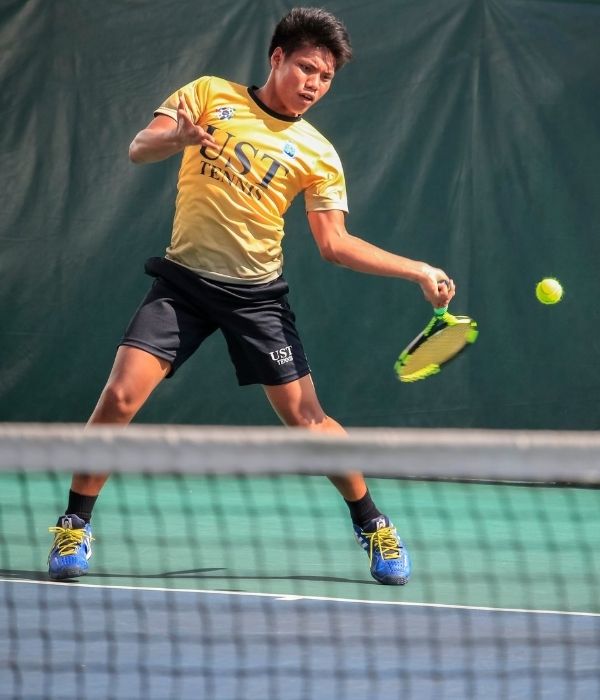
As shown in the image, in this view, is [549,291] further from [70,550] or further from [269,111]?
[70,550]

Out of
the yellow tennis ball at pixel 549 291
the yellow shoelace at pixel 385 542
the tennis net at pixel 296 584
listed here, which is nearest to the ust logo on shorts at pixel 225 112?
the tennis net at pixel 296 584

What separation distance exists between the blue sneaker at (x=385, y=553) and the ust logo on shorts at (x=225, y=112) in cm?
120

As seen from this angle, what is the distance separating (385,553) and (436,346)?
0.62 metres

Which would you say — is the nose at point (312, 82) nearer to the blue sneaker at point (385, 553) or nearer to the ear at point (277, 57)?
the ear at point (277, 57)

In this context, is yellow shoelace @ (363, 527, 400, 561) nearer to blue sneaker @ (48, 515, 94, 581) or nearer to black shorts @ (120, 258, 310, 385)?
black shorts @ (120, 258, 310, 385)

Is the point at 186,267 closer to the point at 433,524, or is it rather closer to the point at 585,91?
the point at 433,524

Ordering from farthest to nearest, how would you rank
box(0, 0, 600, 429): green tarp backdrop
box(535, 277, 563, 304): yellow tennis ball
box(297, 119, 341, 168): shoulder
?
box(0, 0, 600, 429): green tarp backdrop → box(535, 277, 563, 304): yellow tennis ball → box(297, 119, 341, 168): shoulder

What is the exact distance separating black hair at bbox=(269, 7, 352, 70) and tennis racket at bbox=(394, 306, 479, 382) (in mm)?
787

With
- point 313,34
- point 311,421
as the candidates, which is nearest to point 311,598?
point 311,421

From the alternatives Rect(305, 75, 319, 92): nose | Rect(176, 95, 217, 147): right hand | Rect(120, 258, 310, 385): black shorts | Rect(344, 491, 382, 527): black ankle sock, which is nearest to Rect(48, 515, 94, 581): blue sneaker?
Rect(120, 258, 310, 385): black shorts

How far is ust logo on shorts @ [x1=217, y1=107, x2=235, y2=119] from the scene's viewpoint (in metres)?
3.87

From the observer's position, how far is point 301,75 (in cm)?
379

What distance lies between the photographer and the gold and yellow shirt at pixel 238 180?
3877 mm

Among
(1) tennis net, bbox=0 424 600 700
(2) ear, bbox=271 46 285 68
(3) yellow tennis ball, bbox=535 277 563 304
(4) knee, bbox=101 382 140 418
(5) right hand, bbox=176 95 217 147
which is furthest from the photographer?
(3) yellow tennis ball, bbox=535 277 563 304
